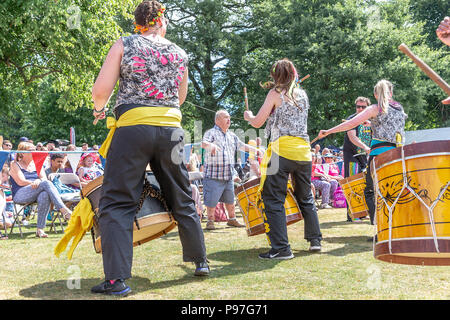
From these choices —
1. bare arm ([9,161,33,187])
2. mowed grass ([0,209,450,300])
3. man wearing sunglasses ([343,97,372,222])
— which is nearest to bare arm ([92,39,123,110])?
mowed grass ([0,209,450,300])

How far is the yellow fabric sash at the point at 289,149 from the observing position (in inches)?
194

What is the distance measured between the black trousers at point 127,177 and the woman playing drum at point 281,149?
1520 millimetres

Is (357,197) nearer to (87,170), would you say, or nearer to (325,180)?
(325,180)

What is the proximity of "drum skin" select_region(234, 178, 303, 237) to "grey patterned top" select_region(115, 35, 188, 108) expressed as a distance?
211cm

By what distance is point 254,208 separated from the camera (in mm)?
5609

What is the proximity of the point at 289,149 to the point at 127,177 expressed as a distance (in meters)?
2.04

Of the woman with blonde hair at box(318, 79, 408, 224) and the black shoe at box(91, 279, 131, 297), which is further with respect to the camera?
the woman with blonde hair at box(318, 79, 408, 224)

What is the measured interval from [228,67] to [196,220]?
28.6 meters

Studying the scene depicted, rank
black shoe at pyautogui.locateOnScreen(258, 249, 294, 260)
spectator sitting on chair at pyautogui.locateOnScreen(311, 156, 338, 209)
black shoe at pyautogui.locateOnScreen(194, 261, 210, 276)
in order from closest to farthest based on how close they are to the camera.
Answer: black shoe at pyautogui.locateOnScreen(194, 261, 210, 276) → black shoe at pyautogui.locateOnScreen(258, 249, 294, 260) → spectator sitting on chair at pyautogui.locateOnScreen(311, 156, 338, 209)

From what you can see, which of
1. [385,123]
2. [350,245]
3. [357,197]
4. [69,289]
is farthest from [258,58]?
[69,289]

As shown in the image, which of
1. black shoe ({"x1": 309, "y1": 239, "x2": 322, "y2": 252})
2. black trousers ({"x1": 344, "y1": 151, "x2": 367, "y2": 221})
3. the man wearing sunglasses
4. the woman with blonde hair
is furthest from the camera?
black trousers ({"x1": 344, "y1": 151, "x2": 367, "y2": 221})

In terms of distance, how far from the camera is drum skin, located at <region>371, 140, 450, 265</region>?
112 inches

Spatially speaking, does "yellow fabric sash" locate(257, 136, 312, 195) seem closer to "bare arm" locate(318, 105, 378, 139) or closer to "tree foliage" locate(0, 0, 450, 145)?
"bare arm" locate(318, 105, 378, 139)

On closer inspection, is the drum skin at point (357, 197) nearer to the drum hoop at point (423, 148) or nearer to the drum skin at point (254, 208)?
the drum skin at point (254, 208)
